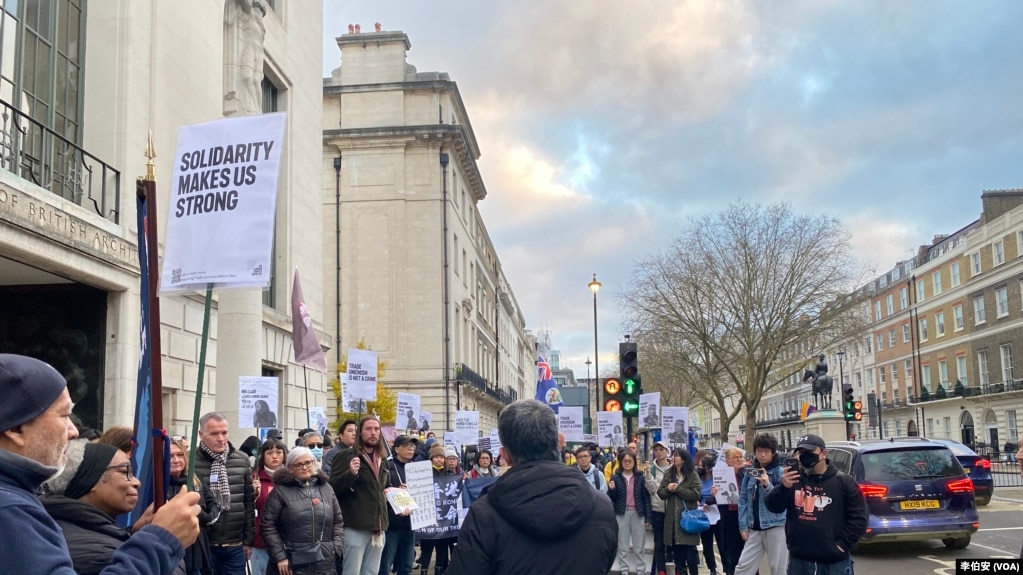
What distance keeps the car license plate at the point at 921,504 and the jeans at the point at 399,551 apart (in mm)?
7084

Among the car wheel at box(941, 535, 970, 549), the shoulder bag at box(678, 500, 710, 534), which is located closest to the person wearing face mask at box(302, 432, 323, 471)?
the shoulder bag at box(678, 500, 710, 534)

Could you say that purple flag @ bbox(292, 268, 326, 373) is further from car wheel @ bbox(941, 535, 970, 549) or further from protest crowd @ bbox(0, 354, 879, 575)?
car wheel @ bbox(941, 535, 970, 549)

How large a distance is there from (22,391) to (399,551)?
8139mm

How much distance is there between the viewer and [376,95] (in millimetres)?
42219

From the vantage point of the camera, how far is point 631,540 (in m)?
12.9

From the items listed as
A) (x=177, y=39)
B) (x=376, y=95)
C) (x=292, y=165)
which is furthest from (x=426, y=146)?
(x=177, y=39)

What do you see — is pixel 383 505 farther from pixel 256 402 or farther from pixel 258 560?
pixel 256 402

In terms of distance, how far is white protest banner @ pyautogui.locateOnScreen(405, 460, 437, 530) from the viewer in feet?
32.5

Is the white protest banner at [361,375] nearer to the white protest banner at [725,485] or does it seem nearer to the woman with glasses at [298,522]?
the white protest banner at [725,485]

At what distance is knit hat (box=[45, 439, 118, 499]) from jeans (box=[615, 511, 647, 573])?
32.7ft

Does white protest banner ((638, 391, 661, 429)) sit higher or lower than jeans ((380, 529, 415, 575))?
higher

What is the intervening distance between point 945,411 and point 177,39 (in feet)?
209

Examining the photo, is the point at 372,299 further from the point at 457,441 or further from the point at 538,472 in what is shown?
the point at 538,472

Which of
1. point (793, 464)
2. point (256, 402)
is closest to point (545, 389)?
point (256, 402)
